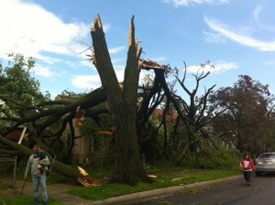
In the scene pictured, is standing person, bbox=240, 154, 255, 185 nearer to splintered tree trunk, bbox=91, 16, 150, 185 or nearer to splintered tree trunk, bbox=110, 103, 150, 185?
splintered tree trunk, bbox=91, 16, 150, 185

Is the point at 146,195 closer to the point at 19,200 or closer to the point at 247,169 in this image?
the point at 19,200

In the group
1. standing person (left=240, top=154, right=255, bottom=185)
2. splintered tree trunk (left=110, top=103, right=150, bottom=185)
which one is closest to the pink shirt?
standing person (left=240, top=154, right=255, bottom=185)

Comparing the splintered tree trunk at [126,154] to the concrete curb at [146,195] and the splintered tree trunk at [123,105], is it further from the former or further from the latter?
the concrete curb at [146,195]

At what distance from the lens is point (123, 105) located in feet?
41.6

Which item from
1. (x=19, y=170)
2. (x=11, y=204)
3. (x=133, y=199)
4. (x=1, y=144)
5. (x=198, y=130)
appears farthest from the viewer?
(x=198, y=130)

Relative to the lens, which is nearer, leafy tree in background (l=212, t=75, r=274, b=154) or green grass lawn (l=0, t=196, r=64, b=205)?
green grass lawn (l=0, t=196, r=64, b=205)

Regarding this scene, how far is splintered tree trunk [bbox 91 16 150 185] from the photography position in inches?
480

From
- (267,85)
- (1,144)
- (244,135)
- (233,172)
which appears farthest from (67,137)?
(267,85)

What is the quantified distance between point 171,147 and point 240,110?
22.0ft

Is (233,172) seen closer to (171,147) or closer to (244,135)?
(171,147)

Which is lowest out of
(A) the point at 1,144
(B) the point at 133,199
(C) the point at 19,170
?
(B) the point at 133,199

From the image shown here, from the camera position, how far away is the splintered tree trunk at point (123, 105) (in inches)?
480

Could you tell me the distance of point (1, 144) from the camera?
14664 mm

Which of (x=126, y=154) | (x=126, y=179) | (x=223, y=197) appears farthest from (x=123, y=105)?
(x=223, y=197)
